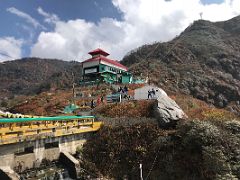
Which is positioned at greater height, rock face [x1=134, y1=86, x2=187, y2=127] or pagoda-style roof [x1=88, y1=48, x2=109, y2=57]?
pagoda-style roof [x1=88, y1=48, x2=109, y2=57]

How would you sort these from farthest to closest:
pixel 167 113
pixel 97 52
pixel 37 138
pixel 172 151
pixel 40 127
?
pixel 97 52 < pixel 167 113 < pixel 172 151 < pixel 40 127 < pixel 37 138

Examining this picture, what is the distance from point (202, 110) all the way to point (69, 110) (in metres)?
16.9

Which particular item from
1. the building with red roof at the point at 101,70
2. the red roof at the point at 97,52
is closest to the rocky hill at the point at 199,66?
the building with red roof at the point at 101,70

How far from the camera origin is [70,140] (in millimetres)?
24125

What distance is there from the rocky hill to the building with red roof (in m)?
6.83

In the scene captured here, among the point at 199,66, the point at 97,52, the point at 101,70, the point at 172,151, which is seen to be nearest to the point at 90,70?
the point at 101,70

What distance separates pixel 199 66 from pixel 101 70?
121ft

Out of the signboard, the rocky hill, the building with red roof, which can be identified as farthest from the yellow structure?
the signboard

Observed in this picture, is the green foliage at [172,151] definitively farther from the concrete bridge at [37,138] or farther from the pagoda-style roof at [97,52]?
the pagoda-style roof at [97,52]

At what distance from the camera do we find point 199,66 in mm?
85125

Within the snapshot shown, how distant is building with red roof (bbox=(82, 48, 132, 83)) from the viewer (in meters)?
60.8

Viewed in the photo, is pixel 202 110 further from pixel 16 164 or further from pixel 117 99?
pixel 16 164

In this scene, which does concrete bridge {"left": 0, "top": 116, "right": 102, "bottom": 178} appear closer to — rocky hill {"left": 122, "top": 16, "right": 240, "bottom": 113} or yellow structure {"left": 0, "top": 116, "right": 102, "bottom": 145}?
yellow structure {"left": 0, "top": 116, "right": 102, "bottom": 145}

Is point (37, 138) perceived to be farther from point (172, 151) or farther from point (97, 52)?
point (97, 52)
